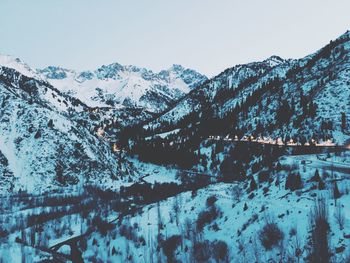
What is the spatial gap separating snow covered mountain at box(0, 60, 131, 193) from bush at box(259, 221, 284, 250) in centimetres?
9460

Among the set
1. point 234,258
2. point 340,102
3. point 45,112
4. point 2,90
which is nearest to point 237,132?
point 340,102

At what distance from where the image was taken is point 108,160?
536 ft

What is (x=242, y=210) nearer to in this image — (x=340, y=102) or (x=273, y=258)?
(x=273, y=258)

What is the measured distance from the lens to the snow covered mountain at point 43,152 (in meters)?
130

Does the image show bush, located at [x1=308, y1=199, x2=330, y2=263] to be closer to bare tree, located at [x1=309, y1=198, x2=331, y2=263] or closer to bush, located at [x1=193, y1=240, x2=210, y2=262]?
bare tree, located at [x1=309, y1=198, x2=331, y2=263]

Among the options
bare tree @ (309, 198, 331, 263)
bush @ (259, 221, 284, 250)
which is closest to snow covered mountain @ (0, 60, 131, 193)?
bush @ (259, 221, 284, 250)

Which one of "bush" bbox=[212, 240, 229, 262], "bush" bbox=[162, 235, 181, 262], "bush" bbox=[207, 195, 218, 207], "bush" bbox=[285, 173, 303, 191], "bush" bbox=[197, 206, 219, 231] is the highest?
"bush" bbox=[285, 173, 303, 191]

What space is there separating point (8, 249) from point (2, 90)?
120102 mm

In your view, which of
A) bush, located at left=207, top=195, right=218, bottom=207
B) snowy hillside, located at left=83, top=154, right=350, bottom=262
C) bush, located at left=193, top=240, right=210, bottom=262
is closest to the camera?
snowy hillside, located at left=83, top=154, right=350, bottom=262

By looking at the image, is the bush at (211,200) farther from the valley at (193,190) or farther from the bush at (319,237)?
the bush at (319,237)

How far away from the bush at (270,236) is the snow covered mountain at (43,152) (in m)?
94.6

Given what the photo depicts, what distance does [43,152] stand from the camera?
14262 cm

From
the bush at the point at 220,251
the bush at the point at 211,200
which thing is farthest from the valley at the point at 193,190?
the bush at the point at 211,200

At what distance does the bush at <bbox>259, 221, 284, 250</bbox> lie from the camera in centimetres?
4253
